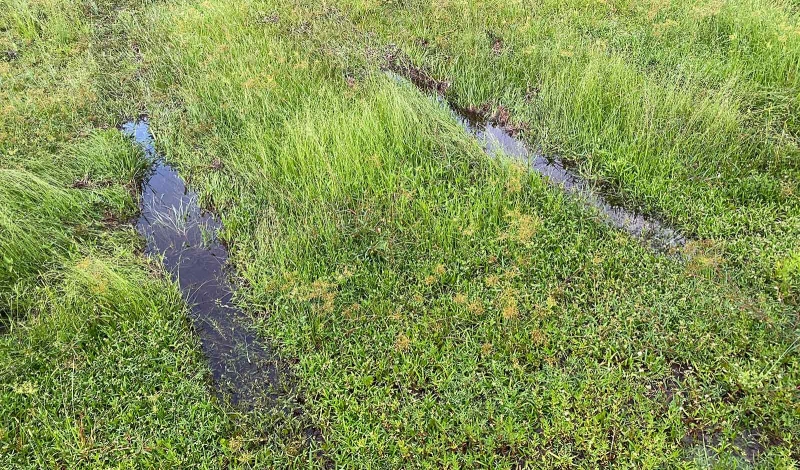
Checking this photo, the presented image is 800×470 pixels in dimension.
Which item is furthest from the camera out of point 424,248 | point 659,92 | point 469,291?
point 659,92

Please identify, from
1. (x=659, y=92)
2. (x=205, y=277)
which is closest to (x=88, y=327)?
(x=205, y=277)

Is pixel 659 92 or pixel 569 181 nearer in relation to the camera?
pixel 569 181

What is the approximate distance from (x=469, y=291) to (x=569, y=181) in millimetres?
1872

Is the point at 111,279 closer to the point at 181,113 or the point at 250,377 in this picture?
the point at 250,377

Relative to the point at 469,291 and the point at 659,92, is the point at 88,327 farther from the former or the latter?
the point at 659,92

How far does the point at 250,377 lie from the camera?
3477 millimetres

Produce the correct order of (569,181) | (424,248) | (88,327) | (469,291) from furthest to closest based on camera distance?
1. (569,181)
2. (424,248)
3. (469,291)
4. (88,327)

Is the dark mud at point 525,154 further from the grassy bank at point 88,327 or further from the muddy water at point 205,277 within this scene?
the grassy bank at point 88,327

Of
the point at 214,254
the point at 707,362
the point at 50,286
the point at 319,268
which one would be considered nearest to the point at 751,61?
the point at 707,362

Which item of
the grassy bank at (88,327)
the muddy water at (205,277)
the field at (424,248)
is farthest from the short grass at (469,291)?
the grassy bank at (88,327)

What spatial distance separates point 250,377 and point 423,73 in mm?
4456

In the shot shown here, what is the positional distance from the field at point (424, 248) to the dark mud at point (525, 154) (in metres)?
0.07

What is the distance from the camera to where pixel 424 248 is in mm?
4168

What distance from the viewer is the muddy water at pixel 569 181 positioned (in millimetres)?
4227
